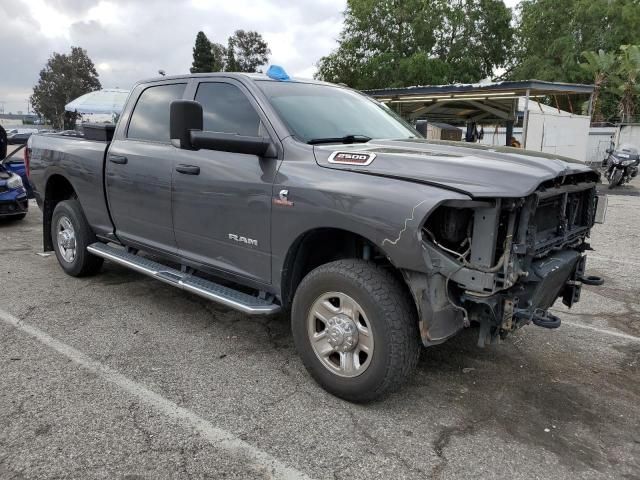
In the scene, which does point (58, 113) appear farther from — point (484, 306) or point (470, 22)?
point (484, 306)

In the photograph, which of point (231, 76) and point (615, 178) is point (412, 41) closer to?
point (615, 178)

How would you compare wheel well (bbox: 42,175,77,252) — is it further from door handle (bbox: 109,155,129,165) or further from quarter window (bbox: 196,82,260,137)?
quarter window (bbox: 196,82,260,137)

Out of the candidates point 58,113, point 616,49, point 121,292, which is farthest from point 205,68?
point 121,292

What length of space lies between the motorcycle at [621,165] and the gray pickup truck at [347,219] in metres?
13.0

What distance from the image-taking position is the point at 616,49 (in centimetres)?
3438

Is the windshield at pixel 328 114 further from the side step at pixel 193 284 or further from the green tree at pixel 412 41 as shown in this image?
the green tree at pixel 412 41

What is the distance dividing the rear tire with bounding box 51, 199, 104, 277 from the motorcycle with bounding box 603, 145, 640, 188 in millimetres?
14435

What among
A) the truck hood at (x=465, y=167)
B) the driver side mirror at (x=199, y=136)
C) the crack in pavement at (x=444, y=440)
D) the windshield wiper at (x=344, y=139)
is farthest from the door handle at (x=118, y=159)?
the crack in pavement at (x=444, y=440)

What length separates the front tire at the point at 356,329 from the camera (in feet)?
9.46

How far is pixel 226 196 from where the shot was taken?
3646 mm

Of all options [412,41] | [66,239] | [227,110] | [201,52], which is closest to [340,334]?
[227,110]

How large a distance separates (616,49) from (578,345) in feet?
122

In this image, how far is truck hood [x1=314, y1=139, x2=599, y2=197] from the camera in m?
2.65

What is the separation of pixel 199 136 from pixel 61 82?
→ 76.5m
